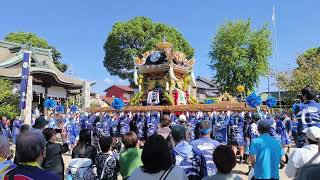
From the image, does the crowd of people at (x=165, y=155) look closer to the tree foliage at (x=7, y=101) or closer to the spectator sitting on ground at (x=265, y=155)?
the spectator sitting on ground at (x=265, y=155)

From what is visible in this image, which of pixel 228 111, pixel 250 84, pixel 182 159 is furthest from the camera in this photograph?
pixel 250 84

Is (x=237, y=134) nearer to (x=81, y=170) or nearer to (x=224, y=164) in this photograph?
(x=81, y=170)

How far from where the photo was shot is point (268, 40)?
34250 mm

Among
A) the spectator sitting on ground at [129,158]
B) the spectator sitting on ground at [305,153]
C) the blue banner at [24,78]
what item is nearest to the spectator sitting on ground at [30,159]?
the spectator sitting on ground at [129,158]

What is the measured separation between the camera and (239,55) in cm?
3334

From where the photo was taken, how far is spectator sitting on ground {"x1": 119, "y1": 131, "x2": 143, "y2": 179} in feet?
14.5

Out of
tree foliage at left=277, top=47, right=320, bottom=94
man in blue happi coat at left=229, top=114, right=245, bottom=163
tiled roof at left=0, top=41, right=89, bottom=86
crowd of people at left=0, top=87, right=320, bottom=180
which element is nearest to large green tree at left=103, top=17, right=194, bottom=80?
tiled roof at left=0, top=41, right=89, bottom=86

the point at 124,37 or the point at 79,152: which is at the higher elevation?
the point at 124,37

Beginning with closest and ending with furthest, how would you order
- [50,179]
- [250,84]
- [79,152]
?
[50,179]
[79,152]
[250,84]

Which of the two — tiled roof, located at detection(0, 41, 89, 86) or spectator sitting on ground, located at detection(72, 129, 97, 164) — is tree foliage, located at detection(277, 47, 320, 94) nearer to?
tiled roof, located at detection(0, 41, 89, 86)

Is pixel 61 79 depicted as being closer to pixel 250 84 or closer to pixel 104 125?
pixel 104 125

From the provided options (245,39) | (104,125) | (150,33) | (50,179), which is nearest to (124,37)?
(150,33)

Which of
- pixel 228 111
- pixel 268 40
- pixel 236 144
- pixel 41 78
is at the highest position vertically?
pixel 268 40

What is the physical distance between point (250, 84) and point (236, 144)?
77.5 feet
